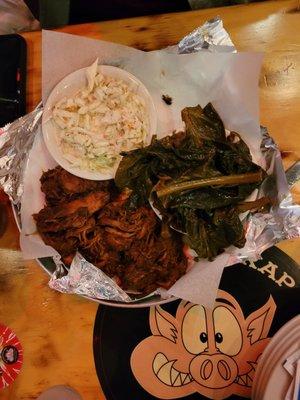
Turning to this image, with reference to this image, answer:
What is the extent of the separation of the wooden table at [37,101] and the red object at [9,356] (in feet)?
0.06

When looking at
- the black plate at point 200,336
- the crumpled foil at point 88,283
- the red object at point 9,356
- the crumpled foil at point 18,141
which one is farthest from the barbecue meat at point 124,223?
the red object at point 9,356

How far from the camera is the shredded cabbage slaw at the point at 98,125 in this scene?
164 centimetres

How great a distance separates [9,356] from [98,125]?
87 centimetres

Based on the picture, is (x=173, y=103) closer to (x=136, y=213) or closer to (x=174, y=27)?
(x=174, y=27)

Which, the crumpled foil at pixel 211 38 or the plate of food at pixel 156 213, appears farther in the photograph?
the crumpled foil at pixel 211 38

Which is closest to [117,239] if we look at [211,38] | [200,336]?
[200,336]

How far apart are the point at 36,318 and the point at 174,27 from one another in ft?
3.96

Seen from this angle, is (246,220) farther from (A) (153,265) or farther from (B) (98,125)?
(B) (98,125)

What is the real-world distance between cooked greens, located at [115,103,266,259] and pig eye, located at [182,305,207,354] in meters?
0.21

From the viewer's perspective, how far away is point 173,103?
1781mm

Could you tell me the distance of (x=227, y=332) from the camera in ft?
5.31

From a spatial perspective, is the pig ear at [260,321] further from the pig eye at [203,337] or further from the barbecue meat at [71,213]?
the barbecue meat at [71,213]

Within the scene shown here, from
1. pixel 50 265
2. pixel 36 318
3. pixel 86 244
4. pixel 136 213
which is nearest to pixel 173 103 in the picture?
pixel 136 213

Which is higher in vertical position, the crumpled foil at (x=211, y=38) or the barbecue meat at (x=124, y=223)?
the crumpled foil at (x=211, y=38)
